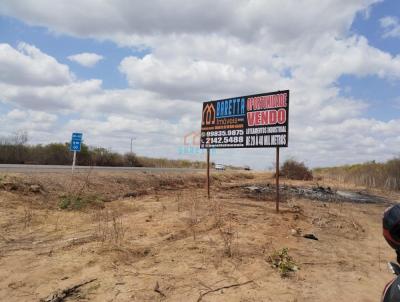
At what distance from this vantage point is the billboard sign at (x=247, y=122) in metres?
11.9

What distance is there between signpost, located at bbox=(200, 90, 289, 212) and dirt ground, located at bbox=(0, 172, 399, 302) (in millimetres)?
2078

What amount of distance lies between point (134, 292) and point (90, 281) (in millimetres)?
780

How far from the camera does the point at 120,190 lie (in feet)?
56.0

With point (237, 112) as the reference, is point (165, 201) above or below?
below

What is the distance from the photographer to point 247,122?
13133 mm

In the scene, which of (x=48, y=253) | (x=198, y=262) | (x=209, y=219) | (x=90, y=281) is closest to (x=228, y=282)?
(x=198, y=262)

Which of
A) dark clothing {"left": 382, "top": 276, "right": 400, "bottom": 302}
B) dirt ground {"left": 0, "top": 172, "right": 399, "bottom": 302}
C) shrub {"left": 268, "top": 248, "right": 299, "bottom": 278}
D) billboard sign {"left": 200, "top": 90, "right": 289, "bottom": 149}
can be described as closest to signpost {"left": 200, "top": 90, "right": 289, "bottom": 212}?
billboard sign {"left": 200, "top": 90, "right": 289, "bottom": 149}

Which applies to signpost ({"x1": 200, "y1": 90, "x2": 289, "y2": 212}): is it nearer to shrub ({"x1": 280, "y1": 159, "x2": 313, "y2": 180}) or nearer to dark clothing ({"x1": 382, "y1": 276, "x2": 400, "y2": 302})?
dark clothing ({"x1": 382, "y1": 276, "x2": 400, "y2": 302})

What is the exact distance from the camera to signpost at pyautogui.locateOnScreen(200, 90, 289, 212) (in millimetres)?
11875

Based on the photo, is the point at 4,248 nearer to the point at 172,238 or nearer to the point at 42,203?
the point at 172,238

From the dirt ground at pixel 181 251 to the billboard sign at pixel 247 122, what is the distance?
211 centimetres

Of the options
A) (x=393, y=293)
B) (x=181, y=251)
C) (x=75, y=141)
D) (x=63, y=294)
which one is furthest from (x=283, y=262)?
(x=75, y=141)

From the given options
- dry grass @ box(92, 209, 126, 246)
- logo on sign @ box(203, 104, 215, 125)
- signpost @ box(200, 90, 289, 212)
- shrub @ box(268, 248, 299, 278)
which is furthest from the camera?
logo on sign @ box(203, 104, 215, 125)

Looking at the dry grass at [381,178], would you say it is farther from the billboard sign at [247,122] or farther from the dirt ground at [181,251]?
the dirt ground at [181,251]
